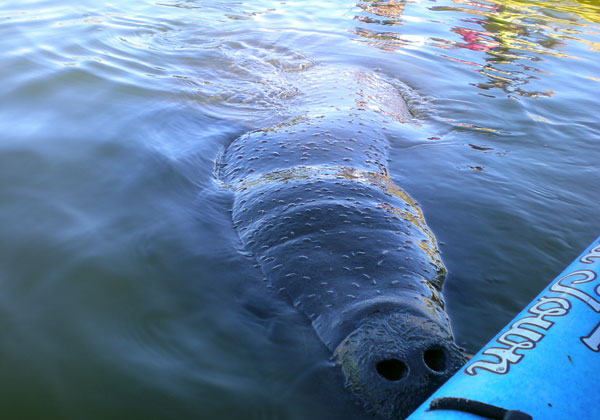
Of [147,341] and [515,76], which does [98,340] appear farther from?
[515,76]

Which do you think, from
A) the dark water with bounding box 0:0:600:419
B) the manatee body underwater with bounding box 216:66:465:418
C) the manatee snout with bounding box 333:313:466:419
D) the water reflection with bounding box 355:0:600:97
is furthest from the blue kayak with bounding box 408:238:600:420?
the water reflection with bounding box 355:0:600:97

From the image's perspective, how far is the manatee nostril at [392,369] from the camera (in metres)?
2.49

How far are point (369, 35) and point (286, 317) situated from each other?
33.0 feet

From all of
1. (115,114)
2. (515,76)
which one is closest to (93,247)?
(115,114)

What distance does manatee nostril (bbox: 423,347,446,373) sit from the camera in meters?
2.57

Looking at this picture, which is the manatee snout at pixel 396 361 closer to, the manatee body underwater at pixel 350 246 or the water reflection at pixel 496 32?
the manatee body underwater at pixel 350 246

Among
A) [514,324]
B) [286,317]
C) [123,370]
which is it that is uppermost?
[514,324]

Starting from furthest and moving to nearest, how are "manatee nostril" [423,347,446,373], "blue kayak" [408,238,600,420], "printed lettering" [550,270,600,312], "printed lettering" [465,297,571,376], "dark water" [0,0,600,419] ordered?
"dark water" [0,0,600,419]
"printed lettering" [550,270,600,312]
"manatee nostril" [423,347,446,373]
"printed lettering" [465,297,571,376]
"blue kayak" [408,238,600,420]

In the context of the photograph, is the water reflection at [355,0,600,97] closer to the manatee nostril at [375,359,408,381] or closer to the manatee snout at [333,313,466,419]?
the manatee snout at [333,313,466,419]

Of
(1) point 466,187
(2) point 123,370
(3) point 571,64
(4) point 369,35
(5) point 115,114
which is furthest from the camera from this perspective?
(4) point 369,35

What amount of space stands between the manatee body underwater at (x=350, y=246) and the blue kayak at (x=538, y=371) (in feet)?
0.88

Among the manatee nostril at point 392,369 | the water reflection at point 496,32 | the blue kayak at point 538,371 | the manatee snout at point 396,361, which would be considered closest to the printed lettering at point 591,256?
the blue kayak at point 538,371

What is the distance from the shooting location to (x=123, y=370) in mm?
3193

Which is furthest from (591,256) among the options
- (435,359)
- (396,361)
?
(396,361)
